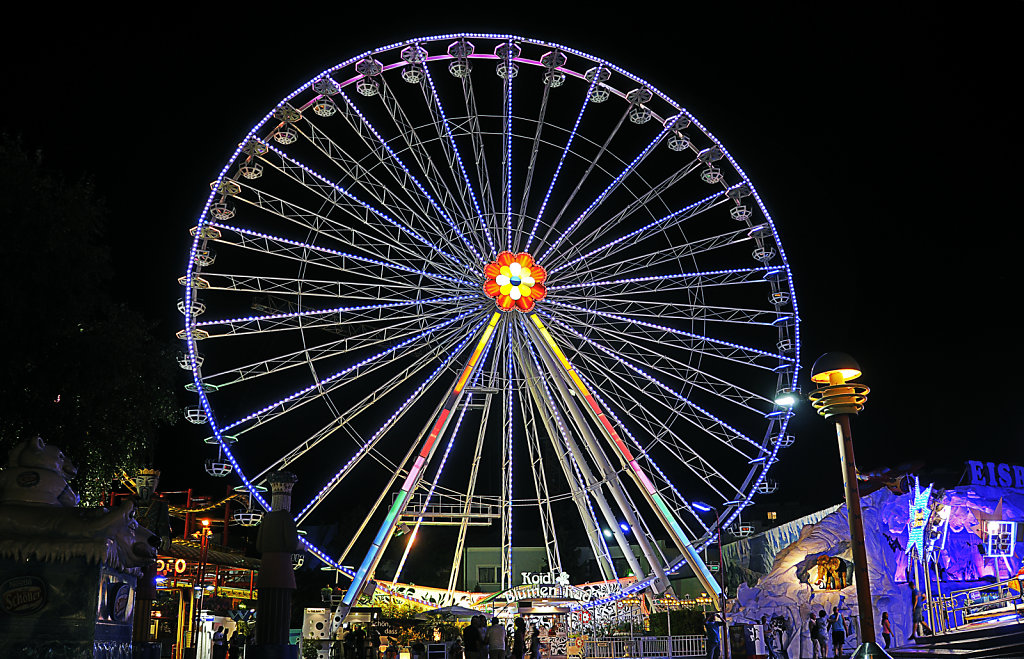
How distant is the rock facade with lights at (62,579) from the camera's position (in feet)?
21.0

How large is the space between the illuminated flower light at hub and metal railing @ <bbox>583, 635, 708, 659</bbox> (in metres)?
8.93

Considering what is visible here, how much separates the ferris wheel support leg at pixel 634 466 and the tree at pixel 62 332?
36.8 feet

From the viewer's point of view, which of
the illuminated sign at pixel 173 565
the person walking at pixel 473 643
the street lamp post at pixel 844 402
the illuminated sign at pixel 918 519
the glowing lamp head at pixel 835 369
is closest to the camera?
A: the street lamp post at pixel 844 402

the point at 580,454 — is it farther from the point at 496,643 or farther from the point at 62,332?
the point at 62,332

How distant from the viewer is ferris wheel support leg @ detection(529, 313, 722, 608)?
23031 millimetres

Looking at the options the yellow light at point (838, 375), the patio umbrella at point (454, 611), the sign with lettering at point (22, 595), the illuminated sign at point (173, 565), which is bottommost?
the patio umbrella at point (454, 611)

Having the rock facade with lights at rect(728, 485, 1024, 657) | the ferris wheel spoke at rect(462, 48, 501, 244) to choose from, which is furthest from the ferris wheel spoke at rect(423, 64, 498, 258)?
the rock facade with lights at rect(728, 485, 1024, 657)

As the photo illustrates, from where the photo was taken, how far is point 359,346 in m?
22.4

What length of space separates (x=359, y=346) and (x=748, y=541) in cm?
2052

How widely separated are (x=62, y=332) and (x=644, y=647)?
16151 mm

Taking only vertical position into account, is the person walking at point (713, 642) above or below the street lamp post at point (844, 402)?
below

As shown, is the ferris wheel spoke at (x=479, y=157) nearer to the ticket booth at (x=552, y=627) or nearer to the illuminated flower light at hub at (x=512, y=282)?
the illuminated flower light at hub at (x=512, y=282)

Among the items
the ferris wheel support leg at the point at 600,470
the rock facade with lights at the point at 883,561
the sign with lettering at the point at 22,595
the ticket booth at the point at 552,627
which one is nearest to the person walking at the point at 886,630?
the rock facade with lights at the point at 883,561

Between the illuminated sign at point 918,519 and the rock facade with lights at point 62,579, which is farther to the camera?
the illuminated sign at point 918,519
